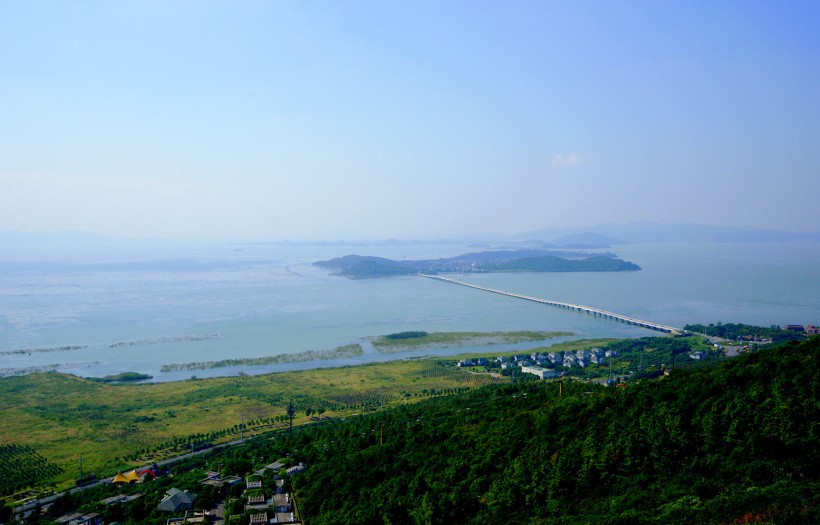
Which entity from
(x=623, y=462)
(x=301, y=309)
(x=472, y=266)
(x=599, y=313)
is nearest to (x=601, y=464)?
(x=623, y=462)

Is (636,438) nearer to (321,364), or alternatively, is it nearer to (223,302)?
(321,364)

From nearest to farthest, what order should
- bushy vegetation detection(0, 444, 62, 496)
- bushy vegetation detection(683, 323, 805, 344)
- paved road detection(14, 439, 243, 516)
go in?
paved road detection(14, 439, 243, 516) → bushy vegetation detection(0, 444, 62, 496) → bushy vegetation detection(683, 323, 805, 344)

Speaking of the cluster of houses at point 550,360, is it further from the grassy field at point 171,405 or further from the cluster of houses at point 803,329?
the cluster of houses at point 803,329

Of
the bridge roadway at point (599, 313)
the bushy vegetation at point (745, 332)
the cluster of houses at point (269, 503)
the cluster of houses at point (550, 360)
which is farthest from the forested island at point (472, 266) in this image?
the cluster of houses at point (269, 503)

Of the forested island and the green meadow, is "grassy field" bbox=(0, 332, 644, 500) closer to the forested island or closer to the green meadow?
the green meadow

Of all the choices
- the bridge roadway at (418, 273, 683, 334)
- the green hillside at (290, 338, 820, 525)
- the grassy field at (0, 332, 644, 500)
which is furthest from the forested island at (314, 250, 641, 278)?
the green hillside at (290, 338, 820, 525)

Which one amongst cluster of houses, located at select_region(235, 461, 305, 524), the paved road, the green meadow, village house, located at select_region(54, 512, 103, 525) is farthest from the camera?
the green meadow

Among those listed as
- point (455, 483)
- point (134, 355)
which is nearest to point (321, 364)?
point (134, 355)

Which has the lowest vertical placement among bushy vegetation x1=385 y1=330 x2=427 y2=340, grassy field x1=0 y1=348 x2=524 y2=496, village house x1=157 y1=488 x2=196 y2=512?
grassy field x1=0 y1=348 x2=524 y2=496
